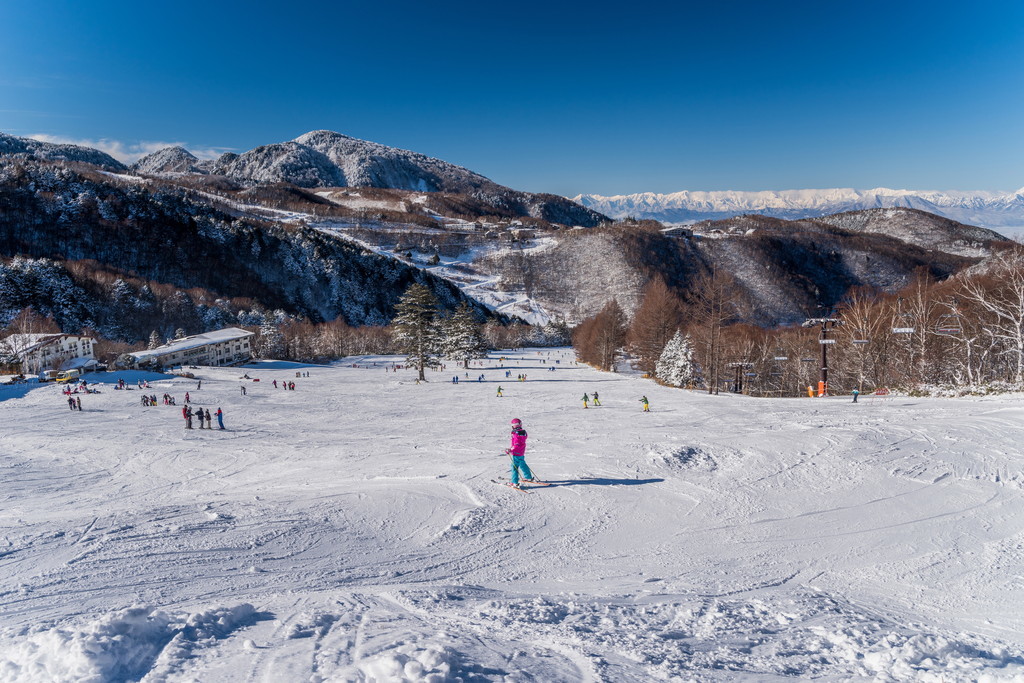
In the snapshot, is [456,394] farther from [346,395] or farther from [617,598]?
[617,598]

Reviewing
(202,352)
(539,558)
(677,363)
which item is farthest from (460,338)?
(539,558)

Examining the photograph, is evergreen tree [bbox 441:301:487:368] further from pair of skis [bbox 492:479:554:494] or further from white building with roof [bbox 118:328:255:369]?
pair of skis [bbox 492:479:554:494]

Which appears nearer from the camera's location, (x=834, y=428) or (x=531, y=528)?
(x=531, y=528)

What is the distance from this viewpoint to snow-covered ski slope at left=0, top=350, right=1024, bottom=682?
A: 16.5ft

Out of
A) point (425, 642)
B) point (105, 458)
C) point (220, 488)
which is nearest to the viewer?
point (425, 642)

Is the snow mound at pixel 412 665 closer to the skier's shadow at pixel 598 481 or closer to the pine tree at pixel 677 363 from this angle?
the skier's shadow at pixel 598 481

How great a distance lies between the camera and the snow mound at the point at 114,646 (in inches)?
171

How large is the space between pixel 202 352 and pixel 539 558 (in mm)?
68165

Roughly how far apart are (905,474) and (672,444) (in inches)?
207

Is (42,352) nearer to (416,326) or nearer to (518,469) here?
(416,326)

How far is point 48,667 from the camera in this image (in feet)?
14.3

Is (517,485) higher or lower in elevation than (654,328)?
lower

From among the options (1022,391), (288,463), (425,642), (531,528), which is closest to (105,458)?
(288,463)

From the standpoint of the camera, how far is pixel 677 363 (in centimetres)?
4675
